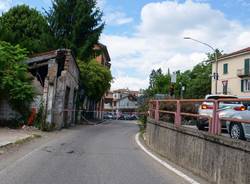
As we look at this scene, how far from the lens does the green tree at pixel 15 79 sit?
26.1 metres

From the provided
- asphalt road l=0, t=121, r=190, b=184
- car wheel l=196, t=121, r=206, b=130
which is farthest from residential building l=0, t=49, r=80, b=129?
car wheel l=196, t=121, r=206, b=130

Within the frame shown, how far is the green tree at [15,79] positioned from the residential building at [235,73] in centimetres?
4860

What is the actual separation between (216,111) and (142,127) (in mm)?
19808

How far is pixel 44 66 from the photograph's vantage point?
3119cm

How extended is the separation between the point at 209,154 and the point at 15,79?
1803 centimetres

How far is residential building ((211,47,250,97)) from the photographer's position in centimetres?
7175

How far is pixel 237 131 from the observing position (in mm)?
10711

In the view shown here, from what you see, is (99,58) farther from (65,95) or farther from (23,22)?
(65,95)

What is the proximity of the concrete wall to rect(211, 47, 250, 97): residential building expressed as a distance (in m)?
58.8

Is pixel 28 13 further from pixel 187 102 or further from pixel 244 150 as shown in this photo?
pixel 244 150

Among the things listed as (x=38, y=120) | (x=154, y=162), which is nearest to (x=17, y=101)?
(x=38, y=120)

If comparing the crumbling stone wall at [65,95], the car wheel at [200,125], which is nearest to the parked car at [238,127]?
the car wheel at [200,125]

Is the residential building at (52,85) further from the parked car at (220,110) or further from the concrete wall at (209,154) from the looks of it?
the parked car at (220,110)

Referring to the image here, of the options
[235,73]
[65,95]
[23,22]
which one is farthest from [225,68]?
[65,95]
